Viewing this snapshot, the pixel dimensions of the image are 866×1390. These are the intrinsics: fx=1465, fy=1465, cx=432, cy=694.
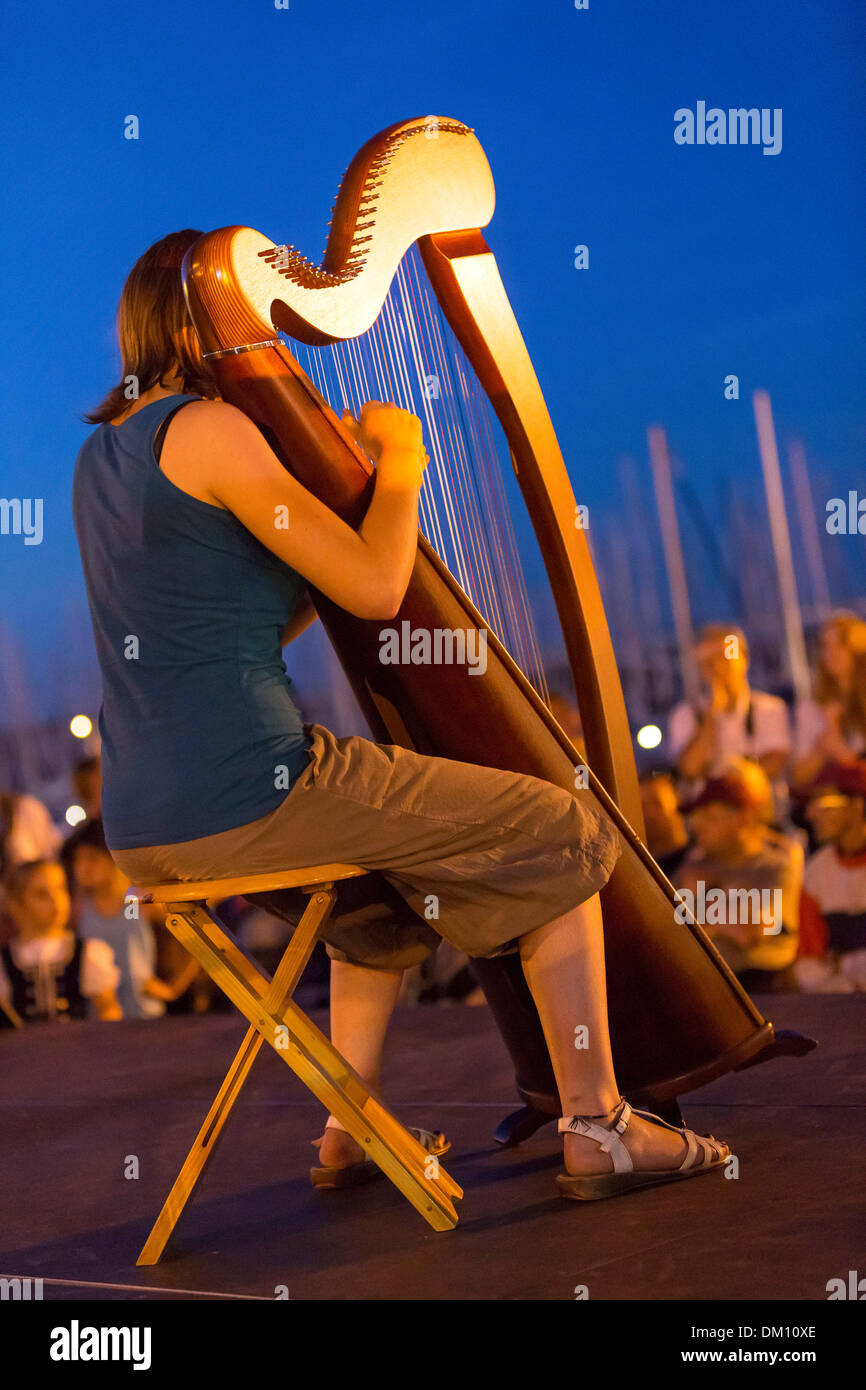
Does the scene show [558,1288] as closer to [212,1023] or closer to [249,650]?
[249,650]

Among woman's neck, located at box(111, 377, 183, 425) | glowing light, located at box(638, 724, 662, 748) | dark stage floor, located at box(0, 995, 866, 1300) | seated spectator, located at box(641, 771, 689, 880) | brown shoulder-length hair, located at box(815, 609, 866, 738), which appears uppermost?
woman's neck, located at box(111, 377, 183, 425)

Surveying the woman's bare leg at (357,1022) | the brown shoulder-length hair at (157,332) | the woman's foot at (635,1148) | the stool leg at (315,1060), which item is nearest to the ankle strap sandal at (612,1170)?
the woman's foot at (635,1148)

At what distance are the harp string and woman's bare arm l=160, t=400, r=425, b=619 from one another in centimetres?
22

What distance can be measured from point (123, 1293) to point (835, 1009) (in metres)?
1.49

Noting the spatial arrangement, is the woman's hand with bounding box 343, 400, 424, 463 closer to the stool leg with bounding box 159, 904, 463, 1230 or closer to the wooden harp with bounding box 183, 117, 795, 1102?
the wooden harp with bounding box 183, 117, 795, 1102

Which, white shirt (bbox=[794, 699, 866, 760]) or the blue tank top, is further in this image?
white shirt (bbox=[794, 699, 866, 760])

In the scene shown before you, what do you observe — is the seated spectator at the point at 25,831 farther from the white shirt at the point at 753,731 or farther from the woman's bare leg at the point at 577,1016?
the woman's bare leg at the point at 577,1016

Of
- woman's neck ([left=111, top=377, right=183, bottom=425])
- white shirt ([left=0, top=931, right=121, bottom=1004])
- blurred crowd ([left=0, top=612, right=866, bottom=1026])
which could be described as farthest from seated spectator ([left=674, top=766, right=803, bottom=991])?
woman's neck ([left=111, top=377, right=183, bottom=425])

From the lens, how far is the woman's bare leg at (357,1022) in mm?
1716

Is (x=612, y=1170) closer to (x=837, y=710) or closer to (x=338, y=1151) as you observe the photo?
(x=338, y=1151)

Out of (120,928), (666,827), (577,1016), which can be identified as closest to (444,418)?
(577,1016)

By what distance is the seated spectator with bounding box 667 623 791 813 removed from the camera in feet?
10.1

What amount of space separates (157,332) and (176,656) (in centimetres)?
35

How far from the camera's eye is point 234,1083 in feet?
4.96
